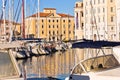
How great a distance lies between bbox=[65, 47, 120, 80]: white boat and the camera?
393 inches

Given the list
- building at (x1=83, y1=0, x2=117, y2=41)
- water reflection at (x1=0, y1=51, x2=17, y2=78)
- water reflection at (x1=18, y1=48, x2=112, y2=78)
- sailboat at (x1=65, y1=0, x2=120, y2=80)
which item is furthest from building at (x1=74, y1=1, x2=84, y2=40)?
water reflection at (x1=0, y1=51, x2=17, y2=78)

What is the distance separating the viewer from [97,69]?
35.8 feet

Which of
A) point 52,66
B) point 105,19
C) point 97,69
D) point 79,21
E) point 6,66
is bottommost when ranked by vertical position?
point 52,66

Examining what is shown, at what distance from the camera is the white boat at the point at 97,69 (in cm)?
999

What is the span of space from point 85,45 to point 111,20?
72213 mm

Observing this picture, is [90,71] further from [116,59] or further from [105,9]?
[105,9]

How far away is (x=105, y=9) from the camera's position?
87938 millimetres

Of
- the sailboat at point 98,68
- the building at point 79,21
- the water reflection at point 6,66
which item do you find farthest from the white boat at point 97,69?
the building at point 79,21

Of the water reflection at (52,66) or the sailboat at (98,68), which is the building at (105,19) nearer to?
the water reflection at (52,66)

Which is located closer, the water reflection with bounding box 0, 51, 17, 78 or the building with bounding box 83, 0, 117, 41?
the water reflection with bounding box 0, 51, 17, 78

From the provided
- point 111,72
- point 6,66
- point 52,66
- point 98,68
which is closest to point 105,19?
point 52,66

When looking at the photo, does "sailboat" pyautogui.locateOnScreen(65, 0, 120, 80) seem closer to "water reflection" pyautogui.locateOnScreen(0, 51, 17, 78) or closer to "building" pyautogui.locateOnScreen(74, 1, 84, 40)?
"water reflection" pyautogui.locateOnScreen(0, 51, 17, 78)

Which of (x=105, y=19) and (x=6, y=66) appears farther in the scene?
(x=105, y=19)

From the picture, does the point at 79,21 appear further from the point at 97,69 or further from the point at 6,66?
the point at 6,66
